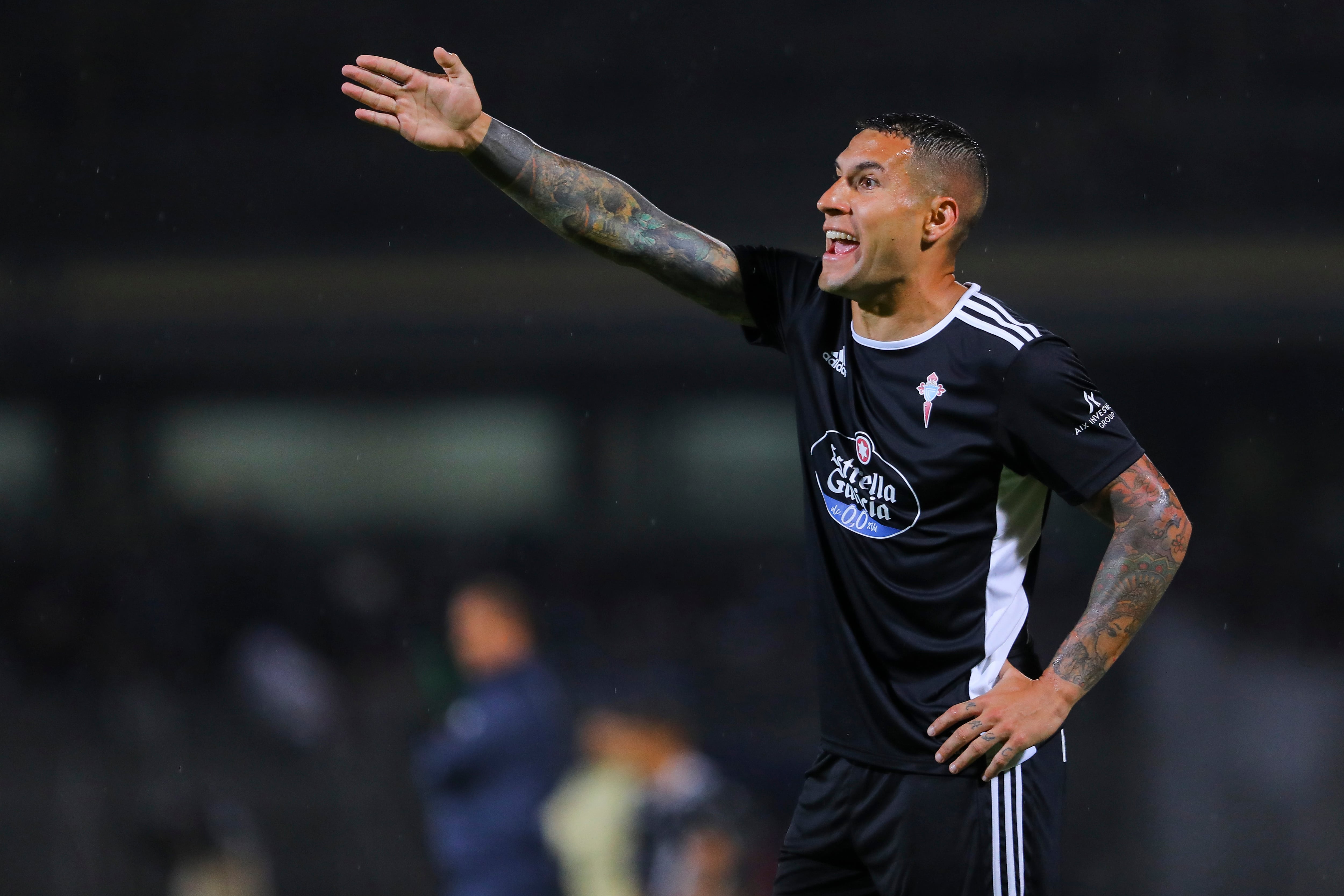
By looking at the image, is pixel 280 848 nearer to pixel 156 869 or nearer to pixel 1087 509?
pixel 156 869

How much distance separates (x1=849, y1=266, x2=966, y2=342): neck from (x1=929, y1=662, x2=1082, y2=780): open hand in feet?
2.00

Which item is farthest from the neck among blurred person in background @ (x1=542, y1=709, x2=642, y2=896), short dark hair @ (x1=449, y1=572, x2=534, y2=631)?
short dark hair @ (x1=449, y1=572, x2=534, y2=631)

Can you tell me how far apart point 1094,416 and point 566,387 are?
15.7 ft

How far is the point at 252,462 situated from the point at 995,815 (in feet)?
18.9

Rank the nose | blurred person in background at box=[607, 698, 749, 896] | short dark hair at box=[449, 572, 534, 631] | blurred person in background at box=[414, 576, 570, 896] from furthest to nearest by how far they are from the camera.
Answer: short dark hair at box=[449, 572, 534, 631]
blurred person in background at box=[607, 698, 749, 896]
blurred person in background at box=[414, 576, 570, 896]
the nose

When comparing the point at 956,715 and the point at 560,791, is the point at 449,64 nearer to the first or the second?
the point at 956,715

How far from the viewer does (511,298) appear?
252 inches

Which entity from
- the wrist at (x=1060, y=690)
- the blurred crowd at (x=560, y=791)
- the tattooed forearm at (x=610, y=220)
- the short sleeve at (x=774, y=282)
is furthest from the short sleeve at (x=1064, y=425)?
the blurred crowd at (x=560, y=791)

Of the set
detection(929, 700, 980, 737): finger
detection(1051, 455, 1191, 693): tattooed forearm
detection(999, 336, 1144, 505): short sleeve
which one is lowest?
detection(929, 700, 980, 737): finger

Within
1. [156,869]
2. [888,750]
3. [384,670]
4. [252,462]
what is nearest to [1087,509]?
[888,750]

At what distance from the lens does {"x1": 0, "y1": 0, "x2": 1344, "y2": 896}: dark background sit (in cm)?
582

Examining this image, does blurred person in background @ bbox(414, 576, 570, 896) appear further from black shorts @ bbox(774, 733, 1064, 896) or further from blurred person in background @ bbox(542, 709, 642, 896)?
black shorts @ bbox(774, 733, 1064, 896)

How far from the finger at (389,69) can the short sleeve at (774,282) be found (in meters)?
0.67

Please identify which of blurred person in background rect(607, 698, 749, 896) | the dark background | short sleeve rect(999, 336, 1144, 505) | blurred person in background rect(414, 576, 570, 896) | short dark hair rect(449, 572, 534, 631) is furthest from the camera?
the dark background
